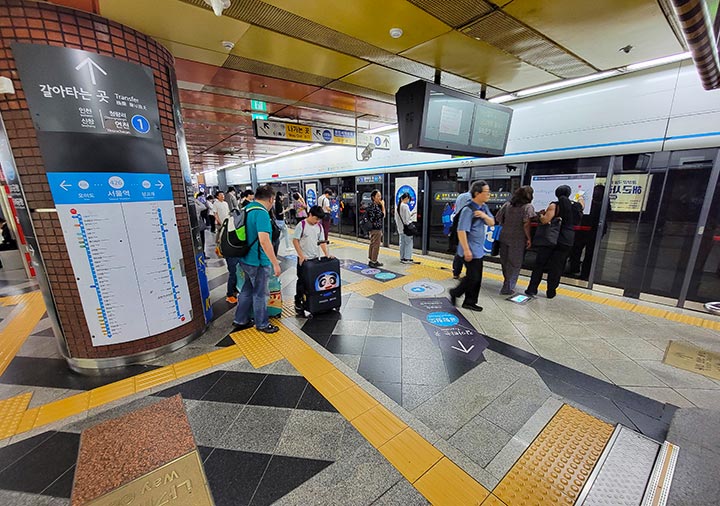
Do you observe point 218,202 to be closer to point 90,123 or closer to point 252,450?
point 90,123

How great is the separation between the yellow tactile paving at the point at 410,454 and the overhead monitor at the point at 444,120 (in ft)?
10.6

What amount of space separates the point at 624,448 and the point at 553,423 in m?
0.40

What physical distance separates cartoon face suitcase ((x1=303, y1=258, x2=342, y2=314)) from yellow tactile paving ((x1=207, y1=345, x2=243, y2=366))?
3.69 ft

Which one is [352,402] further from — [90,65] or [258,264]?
[90,65]

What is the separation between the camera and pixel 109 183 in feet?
8.48

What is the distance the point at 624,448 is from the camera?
6.31 ft

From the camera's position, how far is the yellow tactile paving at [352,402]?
2.27 metres

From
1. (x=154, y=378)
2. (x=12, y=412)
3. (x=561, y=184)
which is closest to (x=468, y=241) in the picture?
(x=561, y=184)

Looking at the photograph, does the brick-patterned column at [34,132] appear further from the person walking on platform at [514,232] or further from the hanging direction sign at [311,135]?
the person walking on platform at [514,232]

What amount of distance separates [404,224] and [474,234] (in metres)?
2.65

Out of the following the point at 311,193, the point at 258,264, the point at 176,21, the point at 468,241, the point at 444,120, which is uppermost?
the point at 176,21

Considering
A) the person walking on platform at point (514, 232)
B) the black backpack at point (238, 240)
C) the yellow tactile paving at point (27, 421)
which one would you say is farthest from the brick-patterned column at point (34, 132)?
the person walking on platform at point (514, 232)

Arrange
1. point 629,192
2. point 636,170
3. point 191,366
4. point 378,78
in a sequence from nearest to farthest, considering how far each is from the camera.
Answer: point 191,366, point 378,78, point 636,170, point 629,192

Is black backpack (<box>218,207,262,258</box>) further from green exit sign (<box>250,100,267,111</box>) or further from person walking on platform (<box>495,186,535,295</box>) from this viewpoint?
person walking on platform (<box>495,186,535,295</box>)
